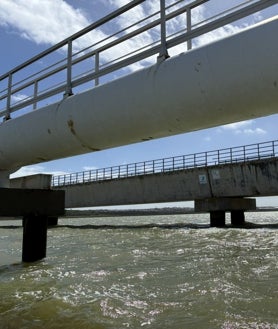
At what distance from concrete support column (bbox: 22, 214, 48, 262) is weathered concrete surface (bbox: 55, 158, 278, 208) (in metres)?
17.9

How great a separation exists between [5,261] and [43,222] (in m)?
1.88

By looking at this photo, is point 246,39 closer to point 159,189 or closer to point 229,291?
point 229,291

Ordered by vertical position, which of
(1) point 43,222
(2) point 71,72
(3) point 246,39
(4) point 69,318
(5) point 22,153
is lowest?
(4) point 69,318

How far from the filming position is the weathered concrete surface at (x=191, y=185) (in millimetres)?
26016

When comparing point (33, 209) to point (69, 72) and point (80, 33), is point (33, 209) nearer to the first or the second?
point (69, 72)

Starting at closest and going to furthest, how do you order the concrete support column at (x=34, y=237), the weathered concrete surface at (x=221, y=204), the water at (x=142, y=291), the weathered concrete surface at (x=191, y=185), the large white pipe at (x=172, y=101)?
the large white pipe at (x=172, y=101) → the water at (x=142, y=291) → the concrete support column at (x=34, y=237) → the weathered concrete surface at (x=191, y=185) → the weathered concrete surface at (x=221, y=204)

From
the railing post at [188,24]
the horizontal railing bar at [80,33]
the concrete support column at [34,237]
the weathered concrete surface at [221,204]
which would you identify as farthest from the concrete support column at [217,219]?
the railing post at [188,24]

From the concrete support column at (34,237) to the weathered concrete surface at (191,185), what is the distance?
1794cm

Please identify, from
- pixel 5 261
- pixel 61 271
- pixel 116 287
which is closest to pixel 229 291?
pixel 116 287

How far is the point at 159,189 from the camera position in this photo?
31188mm

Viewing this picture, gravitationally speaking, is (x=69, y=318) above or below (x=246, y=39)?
below

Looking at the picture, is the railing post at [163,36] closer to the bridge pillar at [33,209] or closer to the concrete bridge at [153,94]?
the concrete bridge at [153,94]

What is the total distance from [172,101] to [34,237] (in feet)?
22.7

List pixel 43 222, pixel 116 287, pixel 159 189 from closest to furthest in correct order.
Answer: pixel 116 287 → pixel 43 222 → pixel 159 189
